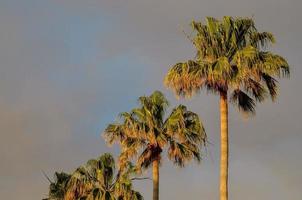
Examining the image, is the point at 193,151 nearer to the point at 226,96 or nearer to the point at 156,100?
the point at 156,100

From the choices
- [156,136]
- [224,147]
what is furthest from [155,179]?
[224,147]

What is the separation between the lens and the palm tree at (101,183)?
166ft

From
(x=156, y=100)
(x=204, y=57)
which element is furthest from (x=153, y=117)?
(x=204, y=57)

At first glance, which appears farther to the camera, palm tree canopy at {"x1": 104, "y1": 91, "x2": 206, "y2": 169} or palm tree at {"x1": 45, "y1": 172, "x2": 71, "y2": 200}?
palm tree at {"x1": 45, "y1": 172, "x2": 71, "y2": 200}

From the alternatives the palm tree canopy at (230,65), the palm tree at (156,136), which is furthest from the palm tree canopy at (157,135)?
the palm tree canopy at (230,65)

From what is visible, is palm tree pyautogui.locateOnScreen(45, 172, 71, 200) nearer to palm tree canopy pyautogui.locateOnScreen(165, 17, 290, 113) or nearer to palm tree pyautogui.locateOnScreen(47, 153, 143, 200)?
palm tree pyautogui.locateOnScreen(47, 153, 143, 200)

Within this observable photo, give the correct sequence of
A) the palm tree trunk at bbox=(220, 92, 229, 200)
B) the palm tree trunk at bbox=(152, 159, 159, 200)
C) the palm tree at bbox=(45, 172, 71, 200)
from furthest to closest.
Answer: the palm tree at bbox=(45, 172, 71, 200), the palm tree trunk at bbox=(152, 159, 159, 200), the palm tree trunk at bbox=(220, 92, 229, 200)

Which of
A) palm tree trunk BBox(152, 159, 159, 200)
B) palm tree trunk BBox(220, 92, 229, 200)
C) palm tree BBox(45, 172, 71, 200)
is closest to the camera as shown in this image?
palm tree trunk BBox(220, 92, 229, 200)

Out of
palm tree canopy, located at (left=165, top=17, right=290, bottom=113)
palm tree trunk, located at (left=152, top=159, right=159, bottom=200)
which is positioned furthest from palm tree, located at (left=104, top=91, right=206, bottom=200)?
palm tree canopy, located at (left=165, top=17, right=290, bottom=113)

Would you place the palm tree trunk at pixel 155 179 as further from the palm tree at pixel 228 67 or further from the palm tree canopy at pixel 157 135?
the palm tree at pixel 228 67

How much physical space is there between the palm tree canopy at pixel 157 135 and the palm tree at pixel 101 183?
1.53 metres

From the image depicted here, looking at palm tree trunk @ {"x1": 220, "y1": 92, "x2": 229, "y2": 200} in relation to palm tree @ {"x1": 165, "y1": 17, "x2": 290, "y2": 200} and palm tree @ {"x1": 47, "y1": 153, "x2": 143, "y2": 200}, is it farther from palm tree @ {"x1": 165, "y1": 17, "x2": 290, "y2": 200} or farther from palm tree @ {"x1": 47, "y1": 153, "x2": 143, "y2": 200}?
palm tree @ {"x1": 47, "y1": 153, "x2": 143, "y2": 200}

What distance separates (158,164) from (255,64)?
16371mm

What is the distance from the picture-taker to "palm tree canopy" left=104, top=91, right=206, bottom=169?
163 ft
